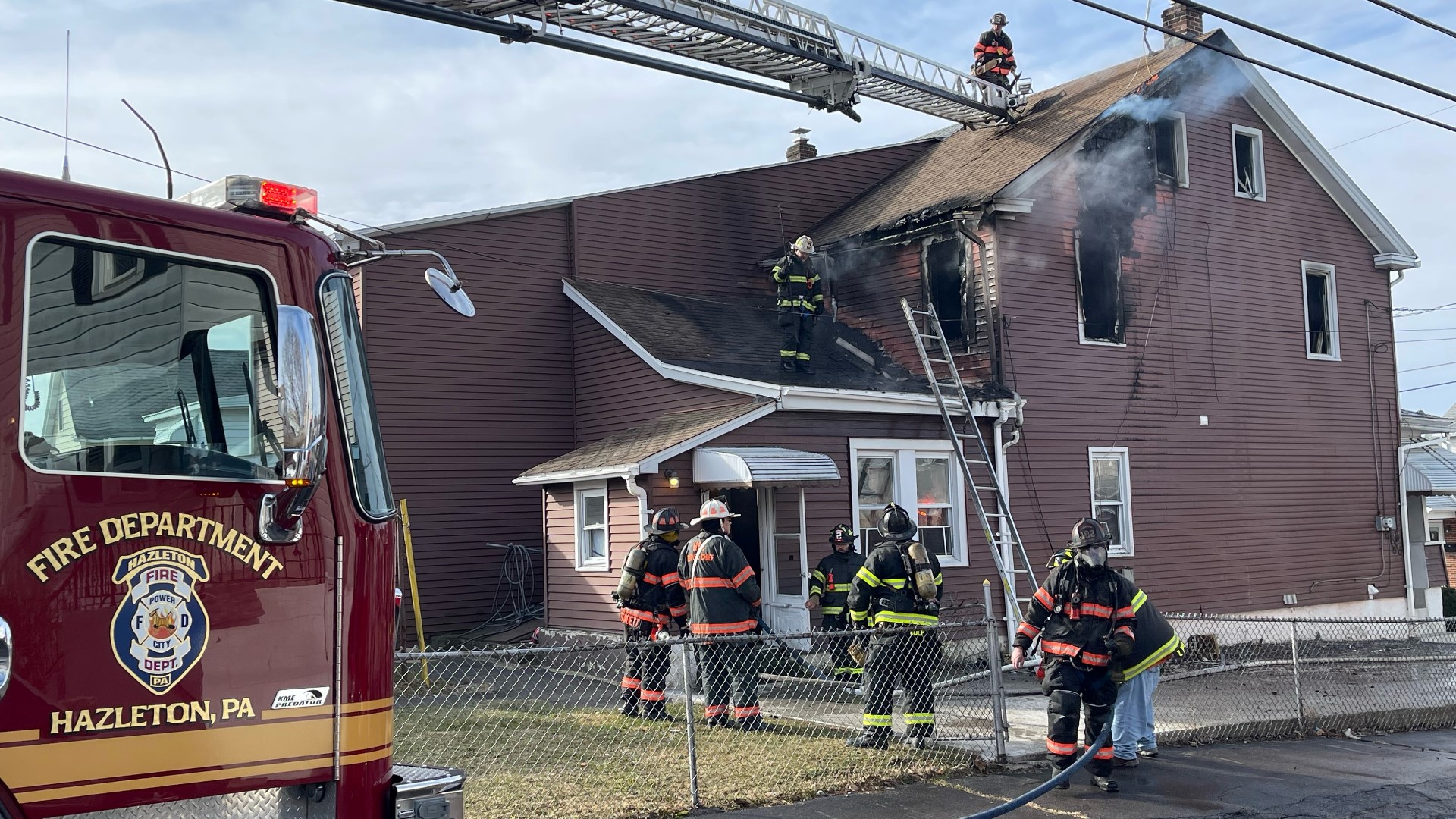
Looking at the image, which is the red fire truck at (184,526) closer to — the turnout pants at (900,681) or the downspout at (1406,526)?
the turnout pants at (900,681)

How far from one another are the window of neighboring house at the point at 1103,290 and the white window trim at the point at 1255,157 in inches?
118

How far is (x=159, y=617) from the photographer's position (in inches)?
138

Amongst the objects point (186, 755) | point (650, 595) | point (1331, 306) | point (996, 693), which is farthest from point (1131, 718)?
point (1331, 306)

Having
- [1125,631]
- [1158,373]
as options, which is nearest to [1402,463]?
[1158,373]

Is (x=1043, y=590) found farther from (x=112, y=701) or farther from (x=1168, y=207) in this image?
(x=1168, y=207)

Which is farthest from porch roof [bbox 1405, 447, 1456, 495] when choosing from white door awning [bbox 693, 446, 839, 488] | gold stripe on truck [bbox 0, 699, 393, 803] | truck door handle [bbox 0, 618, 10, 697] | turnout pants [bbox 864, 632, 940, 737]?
truck door handle [bbox 0, 618, 10, 697]

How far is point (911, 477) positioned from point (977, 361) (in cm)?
235

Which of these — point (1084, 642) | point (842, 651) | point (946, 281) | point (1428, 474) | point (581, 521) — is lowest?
point (842, 651)

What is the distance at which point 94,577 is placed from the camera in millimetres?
3387

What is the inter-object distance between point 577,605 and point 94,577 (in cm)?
1112

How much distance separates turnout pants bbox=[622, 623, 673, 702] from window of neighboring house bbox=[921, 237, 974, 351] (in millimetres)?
7707

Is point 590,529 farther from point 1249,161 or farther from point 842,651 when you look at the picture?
point 1249,161

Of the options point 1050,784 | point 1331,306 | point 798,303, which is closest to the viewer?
point 1050,784

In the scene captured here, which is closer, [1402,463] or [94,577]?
[94,577]
